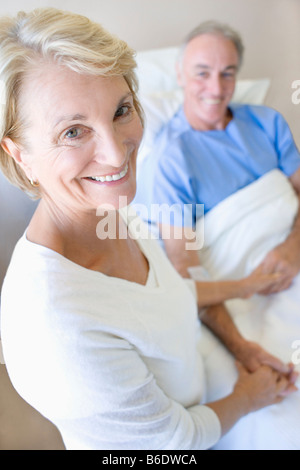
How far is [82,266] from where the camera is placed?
0.41m

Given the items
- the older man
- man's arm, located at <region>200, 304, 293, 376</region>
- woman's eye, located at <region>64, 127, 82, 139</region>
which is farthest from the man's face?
woman's eye, located at <region>64, 127, 82, 139</region>

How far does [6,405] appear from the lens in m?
0.43

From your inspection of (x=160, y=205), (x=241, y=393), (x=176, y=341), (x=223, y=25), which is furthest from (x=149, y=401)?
(x=223, y=25)

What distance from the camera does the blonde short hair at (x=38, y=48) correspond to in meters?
0.30

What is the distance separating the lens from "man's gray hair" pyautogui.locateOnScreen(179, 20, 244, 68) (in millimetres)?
664

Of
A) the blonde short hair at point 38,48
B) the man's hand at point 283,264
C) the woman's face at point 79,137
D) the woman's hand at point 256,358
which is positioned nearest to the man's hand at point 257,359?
the woman's hand at point 256,358

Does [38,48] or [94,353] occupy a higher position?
[38,48]

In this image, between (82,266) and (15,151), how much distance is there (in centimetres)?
13

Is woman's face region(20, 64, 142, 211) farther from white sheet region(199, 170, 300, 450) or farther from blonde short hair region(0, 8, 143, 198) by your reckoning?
white sheet region(199, 170, 300, 450)

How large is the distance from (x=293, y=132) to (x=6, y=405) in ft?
1.83

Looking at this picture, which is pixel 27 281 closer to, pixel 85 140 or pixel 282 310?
pixel 85 140

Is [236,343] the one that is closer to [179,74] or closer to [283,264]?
[283,264]

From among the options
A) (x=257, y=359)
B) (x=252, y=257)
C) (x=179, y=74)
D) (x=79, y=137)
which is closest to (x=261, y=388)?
(x=257, y=359)

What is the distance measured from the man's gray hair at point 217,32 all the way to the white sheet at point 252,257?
0.23 m
